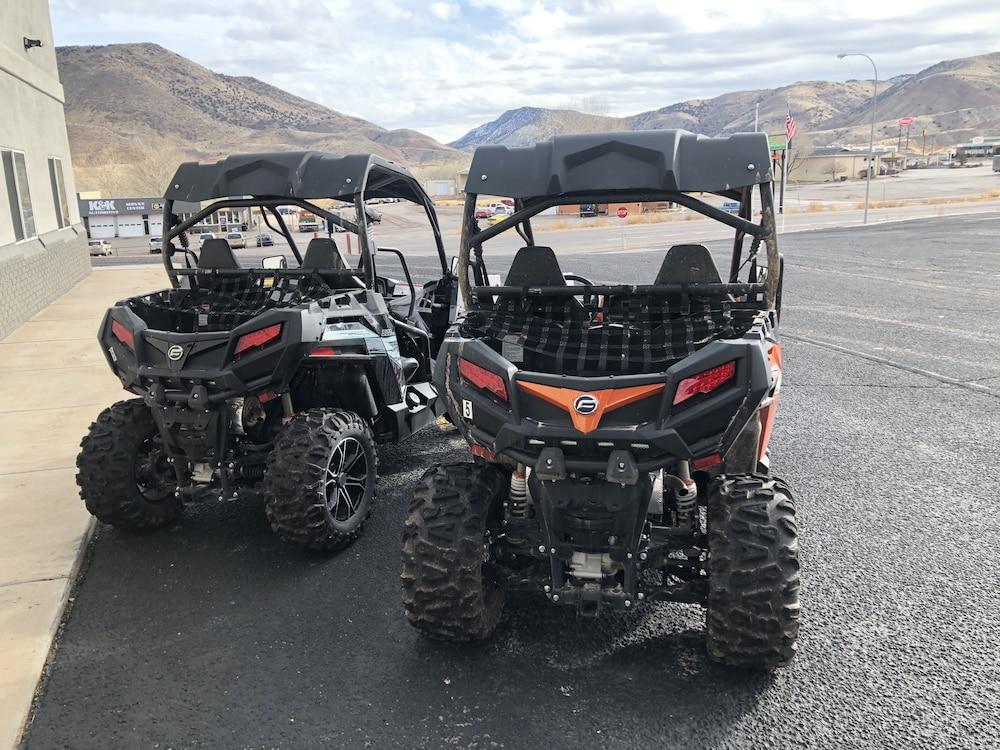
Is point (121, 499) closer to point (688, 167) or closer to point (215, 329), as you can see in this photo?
point (215, 329)

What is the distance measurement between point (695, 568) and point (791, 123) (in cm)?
2601

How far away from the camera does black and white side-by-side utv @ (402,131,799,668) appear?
3.18 meters

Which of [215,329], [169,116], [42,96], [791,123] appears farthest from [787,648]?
[169,116]

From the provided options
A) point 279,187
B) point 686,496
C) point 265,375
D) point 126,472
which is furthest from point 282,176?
point 686,496

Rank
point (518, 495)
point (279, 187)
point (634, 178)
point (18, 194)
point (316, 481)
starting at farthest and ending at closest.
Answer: point (18, 194) < point (279, 187) < point (316, 481) < point (634, 178) < point (518, 495)

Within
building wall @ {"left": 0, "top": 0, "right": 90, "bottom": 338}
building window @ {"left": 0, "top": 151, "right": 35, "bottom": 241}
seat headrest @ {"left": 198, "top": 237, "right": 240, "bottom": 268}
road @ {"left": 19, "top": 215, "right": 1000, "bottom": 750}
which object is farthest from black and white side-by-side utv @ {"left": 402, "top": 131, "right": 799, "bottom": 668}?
building window @ {"left": 0, "top": 151, "right": 35, "bottom": 241}

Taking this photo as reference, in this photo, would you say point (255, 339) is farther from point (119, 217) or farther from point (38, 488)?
point (119, 217)

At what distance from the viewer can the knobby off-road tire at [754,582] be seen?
318 centimetres

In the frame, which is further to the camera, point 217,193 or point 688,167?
point 217,193

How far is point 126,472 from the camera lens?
15.6 ft

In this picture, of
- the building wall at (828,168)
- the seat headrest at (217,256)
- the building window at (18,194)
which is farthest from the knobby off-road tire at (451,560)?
the building wall at (828,168)

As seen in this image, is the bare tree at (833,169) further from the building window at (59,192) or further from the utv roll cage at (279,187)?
the utv roll cage at (279,187)

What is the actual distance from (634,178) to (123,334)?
296 cm

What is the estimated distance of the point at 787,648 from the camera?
3242 mm
